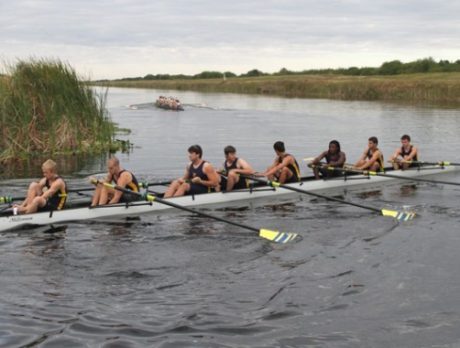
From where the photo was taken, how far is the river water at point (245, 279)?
26.8ft

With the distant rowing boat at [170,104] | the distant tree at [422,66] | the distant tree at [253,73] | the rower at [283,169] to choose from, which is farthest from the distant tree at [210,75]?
the rower at [283,169]

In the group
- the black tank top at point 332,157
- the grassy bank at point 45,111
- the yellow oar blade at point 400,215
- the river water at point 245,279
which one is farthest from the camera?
the grassy bank at point 45,111

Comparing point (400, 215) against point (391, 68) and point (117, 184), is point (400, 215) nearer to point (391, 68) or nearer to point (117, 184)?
point (117, 184)

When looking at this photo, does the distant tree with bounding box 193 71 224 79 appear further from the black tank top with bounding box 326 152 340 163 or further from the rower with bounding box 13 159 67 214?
the rower with bounding box 13 159 67 214

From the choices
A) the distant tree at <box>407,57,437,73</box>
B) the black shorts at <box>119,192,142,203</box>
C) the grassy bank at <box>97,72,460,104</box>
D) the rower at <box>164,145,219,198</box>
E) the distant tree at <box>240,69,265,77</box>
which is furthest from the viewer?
the distant tree at <box>240,69,265,77</box>

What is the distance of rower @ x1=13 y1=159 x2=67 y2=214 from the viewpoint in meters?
12.9

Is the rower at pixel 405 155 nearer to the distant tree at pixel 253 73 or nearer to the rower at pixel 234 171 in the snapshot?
the rower at pixel 234 171

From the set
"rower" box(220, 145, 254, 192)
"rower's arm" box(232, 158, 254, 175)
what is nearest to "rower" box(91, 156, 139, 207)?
"rower" box(220, 145, 254, 192)

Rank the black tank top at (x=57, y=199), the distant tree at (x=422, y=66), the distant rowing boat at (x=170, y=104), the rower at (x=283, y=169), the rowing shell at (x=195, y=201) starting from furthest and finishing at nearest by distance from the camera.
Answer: the distant tree at (x=422, y=66)
the distant rowing boat at (x=170, y=104)
the rower at (x=283, y=169)
the black tank top at (x=57, y=199)
the rowing shell at (x=195, y=201)

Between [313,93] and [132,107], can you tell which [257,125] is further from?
[313,93]

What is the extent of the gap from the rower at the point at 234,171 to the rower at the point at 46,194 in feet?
15.6

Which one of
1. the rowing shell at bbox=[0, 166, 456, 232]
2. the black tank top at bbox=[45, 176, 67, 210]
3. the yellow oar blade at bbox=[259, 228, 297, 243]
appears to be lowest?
the yellow oar blade at bbox=[259, 228, 297, 243]

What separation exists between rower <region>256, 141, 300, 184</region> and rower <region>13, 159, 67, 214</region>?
611cm

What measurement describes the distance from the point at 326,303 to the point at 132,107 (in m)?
52.8
